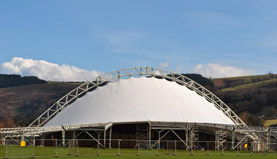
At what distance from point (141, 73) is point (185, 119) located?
18884 mm

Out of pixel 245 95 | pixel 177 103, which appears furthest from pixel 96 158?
pixel 245 95

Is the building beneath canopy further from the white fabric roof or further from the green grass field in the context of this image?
the green grass field

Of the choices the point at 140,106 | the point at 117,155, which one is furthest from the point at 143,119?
the point at 117,155

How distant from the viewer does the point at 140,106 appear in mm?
78562

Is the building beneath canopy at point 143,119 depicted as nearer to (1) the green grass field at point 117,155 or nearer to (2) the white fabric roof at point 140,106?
(2) the white fabric roof at point 140,106

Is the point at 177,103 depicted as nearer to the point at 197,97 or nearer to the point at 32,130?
the point at 197,97

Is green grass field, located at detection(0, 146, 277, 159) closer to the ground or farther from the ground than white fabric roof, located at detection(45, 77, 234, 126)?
closer to the ground

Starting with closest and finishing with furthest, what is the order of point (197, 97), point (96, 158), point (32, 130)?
point (96, 158) → point (32, 130) → point (197, 97)

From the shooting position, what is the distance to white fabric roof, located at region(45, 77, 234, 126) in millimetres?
75750

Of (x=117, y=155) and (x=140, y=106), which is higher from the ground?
(x=140, y=106)

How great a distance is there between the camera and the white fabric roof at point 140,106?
249ft

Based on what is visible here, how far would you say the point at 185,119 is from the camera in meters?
75.9

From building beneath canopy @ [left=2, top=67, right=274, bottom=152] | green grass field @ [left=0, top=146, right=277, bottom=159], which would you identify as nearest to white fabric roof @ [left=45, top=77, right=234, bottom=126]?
building beneath canopy @ [left=2, top=67, right=274, bottom=152]

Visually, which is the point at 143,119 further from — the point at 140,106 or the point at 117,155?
the point at 117,155
